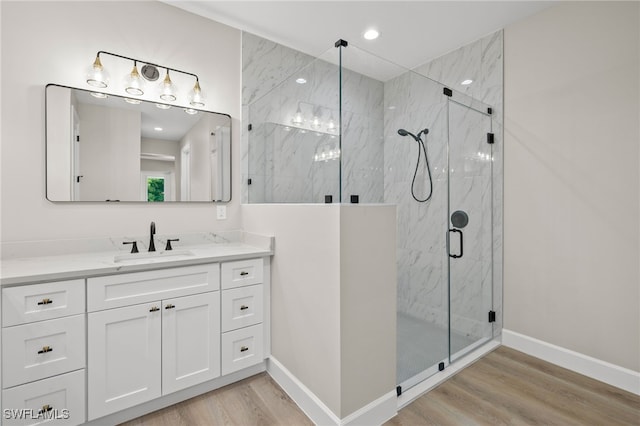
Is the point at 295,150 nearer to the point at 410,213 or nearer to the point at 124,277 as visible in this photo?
the point at 410,213

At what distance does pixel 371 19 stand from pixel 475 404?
2935 millimetres

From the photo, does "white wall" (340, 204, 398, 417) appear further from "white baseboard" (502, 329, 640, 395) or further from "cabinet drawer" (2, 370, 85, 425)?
"white baseboard" (502, 329, 640, 395)

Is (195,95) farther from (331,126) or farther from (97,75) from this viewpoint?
(331,126)

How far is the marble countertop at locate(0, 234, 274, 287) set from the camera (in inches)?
56.1

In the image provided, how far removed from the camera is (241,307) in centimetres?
202

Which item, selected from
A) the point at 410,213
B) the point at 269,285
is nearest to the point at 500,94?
the point at 410,213

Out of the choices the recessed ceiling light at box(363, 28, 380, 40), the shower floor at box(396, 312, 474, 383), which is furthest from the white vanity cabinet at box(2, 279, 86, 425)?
the recessed ceiling light at box(363, 28, 380, 40)

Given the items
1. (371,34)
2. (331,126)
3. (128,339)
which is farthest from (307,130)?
(128,339)

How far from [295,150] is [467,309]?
1.90 metres

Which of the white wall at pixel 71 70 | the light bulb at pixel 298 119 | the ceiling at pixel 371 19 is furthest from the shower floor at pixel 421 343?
the ceiling at pixel 371 19

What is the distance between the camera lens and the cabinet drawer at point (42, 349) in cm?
135

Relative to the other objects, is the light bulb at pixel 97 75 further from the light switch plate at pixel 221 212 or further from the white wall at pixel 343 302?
the white wall at pixel 343 302

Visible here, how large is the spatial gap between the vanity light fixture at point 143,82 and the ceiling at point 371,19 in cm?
57

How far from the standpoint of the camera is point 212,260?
1888mm
